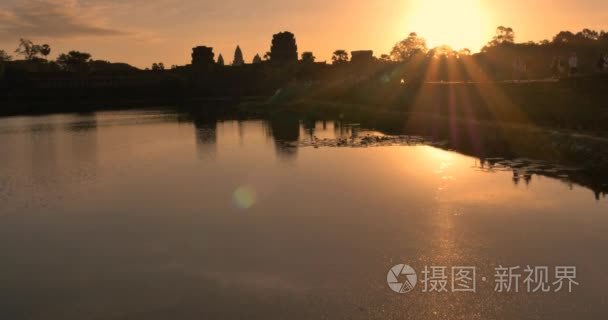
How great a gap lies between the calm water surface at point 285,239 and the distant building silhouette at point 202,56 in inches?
6753

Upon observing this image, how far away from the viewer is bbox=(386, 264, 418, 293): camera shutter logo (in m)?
11.5

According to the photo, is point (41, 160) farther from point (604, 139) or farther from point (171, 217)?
point (604, 139)

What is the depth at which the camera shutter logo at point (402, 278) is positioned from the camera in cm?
1153

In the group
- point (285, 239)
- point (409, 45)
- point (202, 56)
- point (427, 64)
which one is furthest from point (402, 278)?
point (202, 56)

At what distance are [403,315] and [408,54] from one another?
150860 millimetres

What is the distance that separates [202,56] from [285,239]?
Result: 619ft

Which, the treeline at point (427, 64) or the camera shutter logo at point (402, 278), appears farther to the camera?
the treeline at point (427, 64)

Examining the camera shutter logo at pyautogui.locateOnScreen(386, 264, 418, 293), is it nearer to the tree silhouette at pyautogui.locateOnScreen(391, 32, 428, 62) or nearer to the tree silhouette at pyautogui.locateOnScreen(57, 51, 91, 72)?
the tree silhouette at pyautogui.locateOnScreen(391, 32, 428, 62)

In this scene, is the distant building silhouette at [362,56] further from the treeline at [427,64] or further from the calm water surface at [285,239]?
the calm water surface at [285,239]

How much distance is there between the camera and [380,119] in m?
58.6

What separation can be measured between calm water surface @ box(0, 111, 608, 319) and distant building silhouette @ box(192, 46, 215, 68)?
172 metres

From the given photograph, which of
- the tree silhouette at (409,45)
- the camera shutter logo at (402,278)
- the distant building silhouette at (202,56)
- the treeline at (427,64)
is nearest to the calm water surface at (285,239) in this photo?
the camera shutter logo at (402,278)

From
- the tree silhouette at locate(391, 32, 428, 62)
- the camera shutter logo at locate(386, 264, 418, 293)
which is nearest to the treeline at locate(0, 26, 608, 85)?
the tree silhouette at locate(391, 32, 428, 62)

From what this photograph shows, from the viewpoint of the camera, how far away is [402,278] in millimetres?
12055
